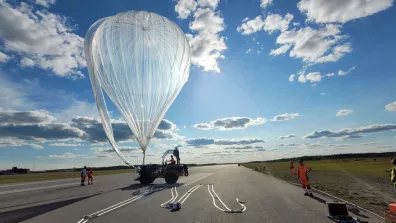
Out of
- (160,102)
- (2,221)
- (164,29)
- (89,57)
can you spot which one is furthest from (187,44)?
(2,221)

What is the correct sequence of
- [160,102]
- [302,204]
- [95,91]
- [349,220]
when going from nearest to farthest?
[349,220] < [302,204] < [95,91] < [160,102]

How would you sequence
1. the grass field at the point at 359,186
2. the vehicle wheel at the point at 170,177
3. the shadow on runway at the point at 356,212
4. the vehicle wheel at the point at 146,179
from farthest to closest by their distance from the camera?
the vehicle wheel at the point at 170,177 < the vehicle wheel at the point at 146,179 < the grass field at the point at 359,186 < the shadow on runway at the point at 356,212

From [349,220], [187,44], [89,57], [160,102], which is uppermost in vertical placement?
[187,44]

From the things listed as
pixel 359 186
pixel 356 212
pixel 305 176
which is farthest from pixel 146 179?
pixel 356 212

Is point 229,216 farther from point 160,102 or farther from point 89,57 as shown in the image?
point 89,57

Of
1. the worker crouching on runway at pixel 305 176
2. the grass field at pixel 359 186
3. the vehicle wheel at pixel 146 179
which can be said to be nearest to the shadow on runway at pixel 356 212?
the grass field at pixel 359 186

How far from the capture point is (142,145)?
69.4ft

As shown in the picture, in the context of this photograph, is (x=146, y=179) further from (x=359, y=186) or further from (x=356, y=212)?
(x=356, y=212)

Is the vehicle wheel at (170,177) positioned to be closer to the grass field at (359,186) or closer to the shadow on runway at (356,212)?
the grass field at (359,186)

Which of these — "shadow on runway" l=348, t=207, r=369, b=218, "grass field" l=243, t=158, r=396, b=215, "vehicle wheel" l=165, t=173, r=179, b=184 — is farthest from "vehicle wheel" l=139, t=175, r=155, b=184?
"shadow on runway" l=348, t=207, r=369, b=218

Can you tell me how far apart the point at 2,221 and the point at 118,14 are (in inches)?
604

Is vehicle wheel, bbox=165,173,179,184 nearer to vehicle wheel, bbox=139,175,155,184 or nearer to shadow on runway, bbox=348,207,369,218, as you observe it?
vehicle wheel, bbox=139,175,155,184

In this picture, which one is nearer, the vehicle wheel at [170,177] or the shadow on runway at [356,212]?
the shadow on runway at [356,212]

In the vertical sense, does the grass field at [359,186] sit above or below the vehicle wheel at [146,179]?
below
